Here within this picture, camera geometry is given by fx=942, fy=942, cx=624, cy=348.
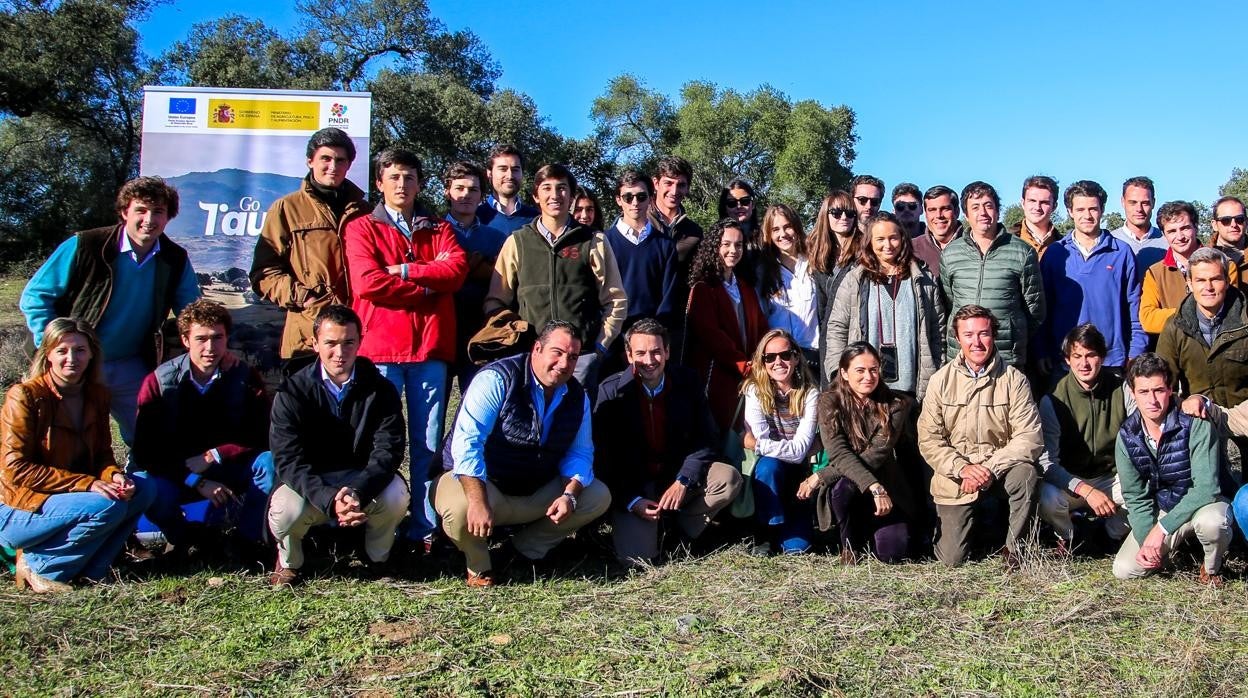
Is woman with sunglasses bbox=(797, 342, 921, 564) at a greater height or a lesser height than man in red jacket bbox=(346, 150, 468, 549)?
lesser

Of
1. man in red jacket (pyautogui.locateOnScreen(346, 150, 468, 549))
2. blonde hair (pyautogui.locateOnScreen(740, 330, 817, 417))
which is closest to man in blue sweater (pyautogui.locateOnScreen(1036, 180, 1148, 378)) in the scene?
blonde hair (pyautogui.locateOnScreen(740, 330, 817, 417))

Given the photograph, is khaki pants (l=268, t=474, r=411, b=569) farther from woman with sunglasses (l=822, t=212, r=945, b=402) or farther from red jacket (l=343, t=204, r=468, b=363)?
woman with sunglasses (l=822, t=212, r=945, b=402)

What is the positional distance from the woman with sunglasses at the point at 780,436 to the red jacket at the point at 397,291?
1.76 m

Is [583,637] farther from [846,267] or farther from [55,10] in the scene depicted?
[55,10]

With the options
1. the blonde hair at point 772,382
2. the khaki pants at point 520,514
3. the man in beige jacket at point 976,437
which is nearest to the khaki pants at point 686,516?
the khaki pants at point 520,514

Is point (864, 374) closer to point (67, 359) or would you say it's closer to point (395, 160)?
point (395, 160)

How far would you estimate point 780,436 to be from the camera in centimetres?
537

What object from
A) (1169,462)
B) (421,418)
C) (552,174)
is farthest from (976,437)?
(421,418)

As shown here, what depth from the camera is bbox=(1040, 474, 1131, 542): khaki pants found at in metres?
4.99

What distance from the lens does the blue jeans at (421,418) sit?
5.05 m

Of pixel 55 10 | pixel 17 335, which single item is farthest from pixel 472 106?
pixel 17 335

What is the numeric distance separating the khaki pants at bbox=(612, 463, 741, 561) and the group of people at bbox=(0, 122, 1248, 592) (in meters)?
0.02

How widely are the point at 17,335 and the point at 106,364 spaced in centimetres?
970

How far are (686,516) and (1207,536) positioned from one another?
8.33 ft
